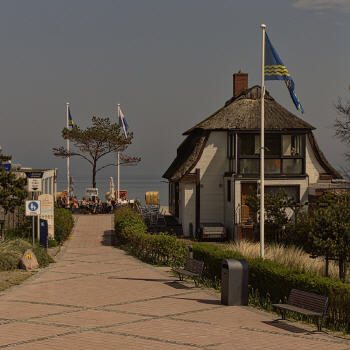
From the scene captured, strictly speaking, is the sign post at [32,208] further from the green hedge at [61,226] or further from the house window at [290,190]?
the house window at [290,190]

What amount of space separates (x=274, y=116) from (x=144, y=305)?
67.4 feet

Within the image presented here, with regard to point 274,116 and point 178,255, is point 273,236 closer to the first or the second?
point 178,255

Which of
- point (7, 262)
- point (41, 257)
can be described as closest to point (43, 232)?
point (41, 257)

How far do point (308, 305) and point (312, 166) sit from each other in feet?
72.6

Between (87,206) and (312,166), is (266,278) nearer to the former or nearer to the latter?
(312,166)

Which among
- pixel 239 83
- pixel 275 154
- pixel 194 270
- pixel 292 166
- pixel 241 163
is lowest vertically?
pixel 194 270

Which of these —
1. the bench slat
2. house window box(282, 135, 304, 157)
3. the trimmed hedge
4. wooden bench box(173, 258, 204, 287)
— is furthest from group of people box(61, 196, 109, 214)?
the bench slat

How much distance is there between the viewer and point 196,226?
3322 centimetres

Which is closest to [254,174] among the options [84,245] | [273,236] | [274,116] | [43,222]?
[274,116]

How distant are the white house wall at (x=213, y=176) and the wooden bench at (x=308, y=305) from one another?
68.1ft

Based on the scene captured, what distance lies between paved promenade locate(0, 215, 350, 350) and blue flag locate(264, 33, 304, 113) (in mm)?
6730

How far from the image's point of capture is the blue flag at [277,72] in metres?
18.5

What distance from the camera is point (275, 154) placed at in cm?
3200

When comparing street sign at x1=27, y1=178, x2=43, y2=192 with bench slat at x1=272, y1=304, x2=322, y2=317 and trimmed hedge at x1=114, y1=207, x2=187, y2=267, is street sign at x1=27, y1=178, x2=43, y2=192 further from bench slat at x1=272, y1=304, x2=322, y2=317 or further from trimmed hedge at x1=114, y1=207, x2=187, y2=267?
bench slat at x1=272, y1=304, x2=322, y2=317
